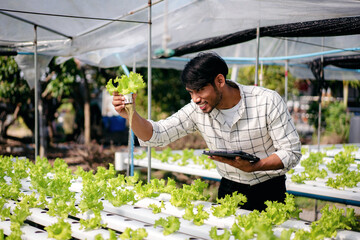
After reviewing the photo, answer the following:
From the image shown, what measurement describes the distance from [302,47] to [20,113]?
888cm

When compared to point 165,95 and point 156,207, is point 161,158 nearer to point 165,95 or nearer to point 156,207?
point 156,207

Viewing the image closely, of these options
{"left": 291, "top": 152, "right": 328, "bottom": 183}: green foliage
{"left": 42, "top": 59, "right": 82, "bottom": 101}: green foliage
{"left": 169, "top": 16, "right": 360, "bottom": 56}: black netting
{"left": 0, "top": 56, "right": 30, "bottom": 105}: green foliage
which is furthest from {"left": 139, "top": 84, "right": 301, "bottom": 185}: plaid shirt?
{"left": 0, "top": 56, "right": 30, "bottom": 105}: green foliage

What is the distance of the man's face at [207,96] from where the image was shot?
2.32 m

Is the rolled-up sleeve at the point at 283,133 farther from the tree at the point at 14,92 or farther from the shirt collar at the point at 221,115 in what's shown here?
the tree at the point at 14,92

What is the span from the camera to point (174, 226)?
2.12 meters

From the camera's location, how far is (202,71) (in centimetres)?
228

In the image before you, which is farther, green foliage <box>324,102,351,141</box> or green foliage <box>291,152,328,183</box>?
green foliage <box>324,102,351,141</box>

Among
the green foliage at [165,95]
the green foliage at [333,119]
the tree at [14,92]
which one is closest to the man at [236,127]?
the tree at [14,92]

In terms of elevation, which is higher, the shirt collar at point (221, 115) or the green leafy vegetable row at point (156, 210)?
the shirt collar at point (221, 115)

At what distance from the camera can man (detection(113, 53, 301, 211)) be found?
7.56ft

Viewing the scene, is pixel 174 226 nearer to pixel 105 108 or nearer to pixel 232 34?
pixel 232 34

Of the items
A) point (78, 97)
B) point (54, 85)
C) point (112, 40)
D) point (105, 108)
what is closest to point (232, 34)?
point (112, 40)

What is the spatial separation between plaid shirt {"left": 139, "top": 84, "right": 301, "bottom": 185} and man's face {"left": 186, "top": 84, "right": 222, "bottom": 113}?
0.70 feet

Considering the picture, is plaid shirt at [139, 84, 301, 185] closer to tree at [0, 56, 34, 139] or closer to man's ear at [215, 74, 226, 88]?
man's ear at [215, 74, 226, 88]
